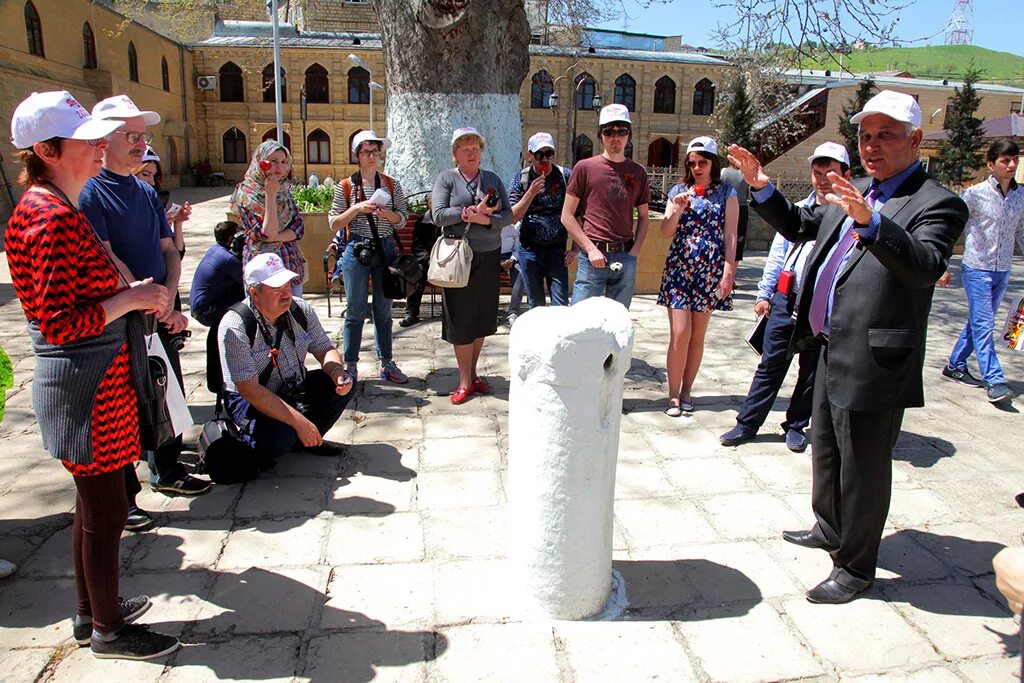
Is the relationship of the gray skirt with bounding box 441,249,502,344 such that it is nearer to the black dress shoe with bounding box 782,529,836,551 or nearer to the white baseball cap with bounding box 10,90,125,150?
the black dress shoe with bounding box 782,529,836,551

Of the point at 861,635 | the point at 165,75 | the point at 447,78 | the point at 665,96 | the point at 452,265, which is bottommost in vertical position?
the point at 861,635

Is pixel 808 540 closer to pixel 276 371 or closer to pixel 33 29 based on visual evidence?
pixel 276 371

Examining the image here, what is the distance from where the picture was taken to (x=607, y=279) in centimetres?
511

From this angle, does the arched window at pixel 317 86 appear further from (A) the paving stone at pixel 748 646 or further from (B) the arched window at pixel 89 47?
(A) the paving stone at pixel 748 646

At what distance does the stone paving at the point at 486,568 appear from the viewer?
8.65 ft

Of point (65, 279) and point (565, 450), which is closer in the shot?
point (65, 279)

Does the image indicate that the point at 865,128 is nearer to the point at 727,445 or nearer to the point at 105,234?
the point at 727,445

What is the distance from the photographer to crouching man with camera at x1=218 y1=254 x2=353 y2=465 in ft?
12.4

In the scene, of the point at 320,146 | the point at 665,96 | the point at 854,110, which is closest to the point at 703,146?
the point at 854,110

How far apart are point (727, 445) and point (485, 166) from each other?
5.12 meters

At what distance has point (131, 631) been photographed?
260 centimetres

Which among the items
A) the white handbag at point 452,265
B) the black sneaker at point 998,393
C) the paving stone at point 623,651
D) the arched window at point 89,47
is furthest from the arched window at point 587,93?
the paving stone at point 623,651

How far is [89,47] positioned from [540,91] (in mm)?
21512

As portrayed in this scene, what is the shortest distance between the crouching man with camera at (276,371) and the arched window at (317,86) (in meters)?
38.1
